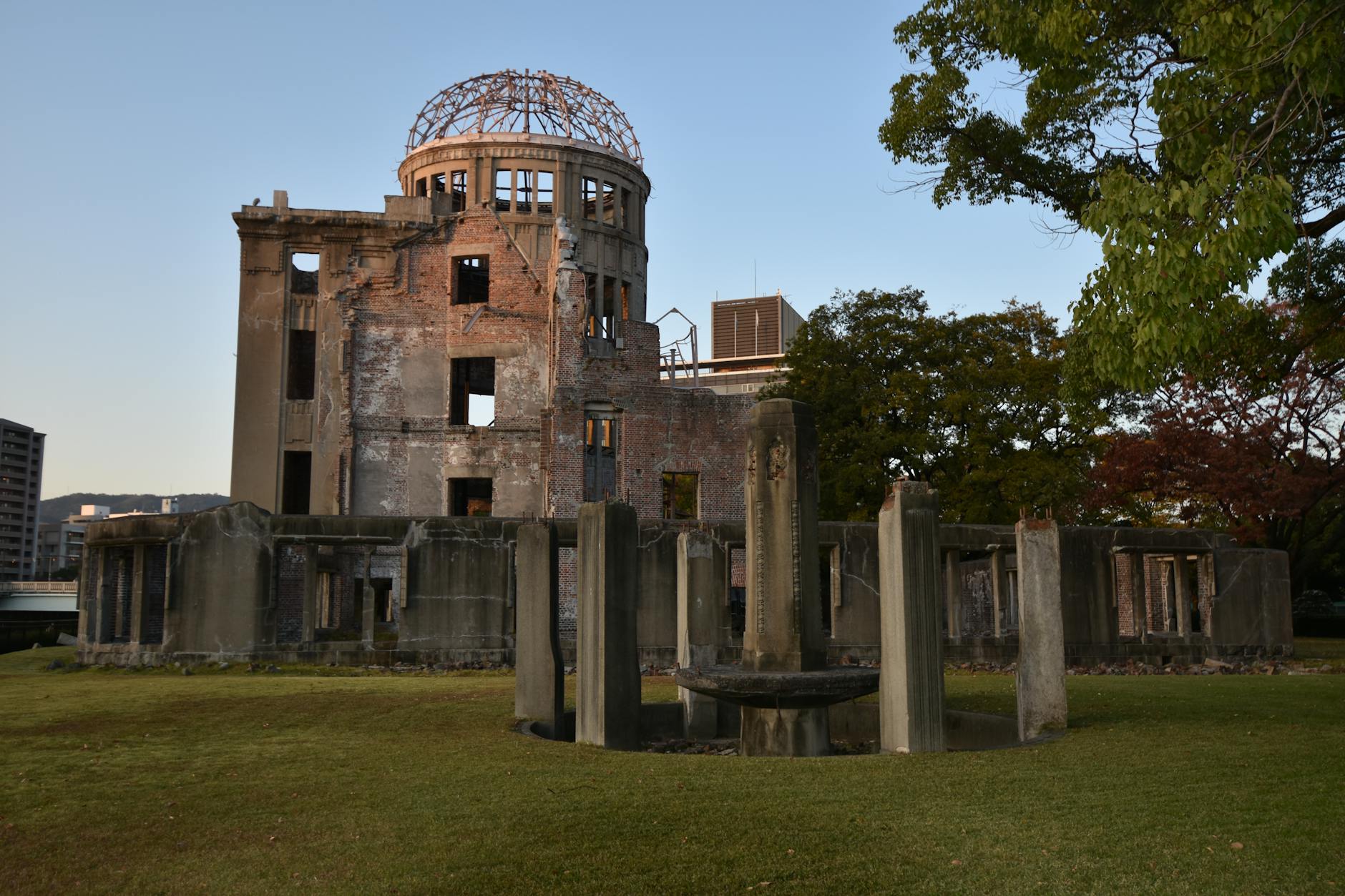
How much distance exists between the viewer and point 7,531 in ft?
280

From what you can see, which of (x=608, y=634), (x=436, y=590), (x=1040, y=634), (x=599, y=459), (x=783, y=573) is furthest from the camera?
(x=599, y=459)

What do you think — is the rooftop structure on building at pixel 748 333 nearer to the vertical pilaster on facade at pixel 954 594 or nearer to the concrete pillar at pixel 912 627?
the vertical pilaster on facade at pixel 954 594

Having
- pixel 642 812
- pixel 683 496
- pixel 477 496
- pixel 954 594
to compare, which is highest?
pixel 683 496

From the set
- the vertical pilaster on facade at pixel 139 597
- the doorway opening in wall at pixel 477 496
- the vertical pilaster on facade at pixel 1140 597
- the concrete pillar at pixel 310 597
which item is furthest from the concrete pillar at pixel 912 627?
the doorway opening in wall at pixel 477 496

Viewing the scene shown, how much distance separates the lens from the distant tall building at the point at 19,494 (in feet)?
277

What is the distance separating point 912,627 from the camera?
915cm

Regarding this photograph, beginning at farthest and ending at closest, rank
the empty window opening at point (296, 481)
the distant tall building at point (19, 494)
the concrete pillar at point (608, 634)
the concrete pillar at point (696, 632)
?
the distant tall building at point (19, 494) < the empty window opening at point (296, 481) < the concrete pillar at point (696, 632) < the concrete pillar at point (608, 634)

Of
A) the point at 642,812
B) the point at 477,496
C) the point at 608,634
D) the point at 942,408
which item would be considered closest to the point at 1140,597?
the point at 942,408

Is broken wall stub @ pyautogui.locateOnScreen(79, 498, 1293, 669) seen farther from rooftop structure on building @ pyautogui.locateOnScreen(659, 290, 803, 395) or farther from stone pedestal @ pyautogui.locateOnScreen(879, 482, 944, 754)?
rooftop structure on building @ pyautogui.locateOnScreen(659, 290, 803, 395)

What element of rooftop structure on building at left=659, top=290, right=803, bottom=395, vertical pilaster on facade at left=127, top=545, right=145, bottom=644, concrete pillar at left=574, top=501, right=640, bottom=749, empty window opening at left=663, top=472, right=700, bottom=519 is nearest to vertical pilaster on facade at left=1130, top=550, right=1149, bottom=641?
concrete pillar at left=574, top=501, right=640, bottom=749

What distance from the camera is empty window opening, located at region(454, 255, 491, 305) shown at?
33719 millimetres

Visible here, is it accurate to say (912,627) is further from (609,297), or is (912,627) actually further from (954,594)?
(609,297)

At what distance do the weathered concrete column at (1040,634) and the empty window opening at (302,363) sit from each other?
1065 inches

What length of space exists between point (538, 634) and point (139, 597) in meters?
12.0
